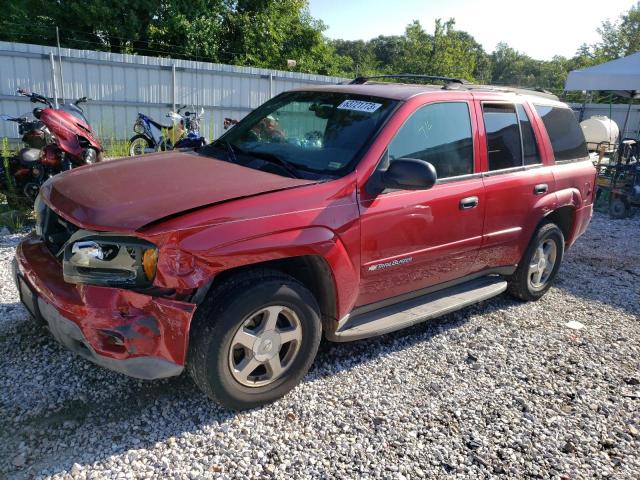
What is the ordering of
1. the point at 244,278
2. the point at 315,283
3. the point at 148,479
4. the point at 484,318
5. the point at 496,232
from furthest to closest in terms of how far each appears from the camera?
1. the point at 484,318
2. the point at 496,232
3. the point at 315,283
4. the point at 244,278
5. the point at 148,479

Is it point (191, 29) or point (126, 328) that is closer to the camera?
point (126, 328)

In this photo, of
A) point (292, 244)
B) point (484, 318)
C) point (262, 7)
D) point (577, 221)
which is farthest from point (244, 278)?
point (262, 7)

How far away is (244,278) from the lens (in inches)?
110

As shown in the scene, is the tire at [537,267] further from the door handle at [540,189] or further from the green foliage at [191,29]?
the green foliage at [191,29]

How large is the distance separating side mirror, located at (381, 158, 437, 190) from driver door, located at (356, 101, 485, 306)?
0.16 meters

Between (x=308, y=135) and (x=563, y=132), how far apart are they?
2651mm

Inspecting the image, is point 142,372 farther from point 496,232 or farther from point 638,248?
point 638,248

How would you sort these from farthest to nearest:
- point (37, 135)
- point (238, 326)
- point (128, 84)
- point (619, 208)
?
point (128, 84)
point (619, 208)
point (37, 135)
point (238, 326)

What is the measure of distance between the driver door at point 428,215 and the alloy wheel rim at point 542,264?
1003mm

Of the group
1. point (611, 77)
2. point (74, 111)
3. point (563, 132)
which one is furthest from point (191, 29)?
point (563, 132)

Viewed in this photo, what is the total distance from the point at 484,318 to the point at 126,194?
313 centimetres

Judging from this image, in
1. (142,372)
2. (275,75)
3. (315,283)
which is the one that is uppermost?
(275,75)

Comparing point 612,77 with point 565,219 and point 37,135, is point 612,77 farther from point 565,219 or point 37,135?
point 37,135

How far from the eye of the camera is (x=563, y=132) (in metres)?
4.83
